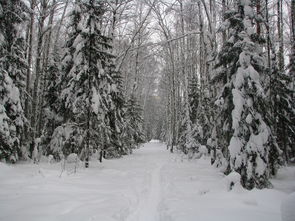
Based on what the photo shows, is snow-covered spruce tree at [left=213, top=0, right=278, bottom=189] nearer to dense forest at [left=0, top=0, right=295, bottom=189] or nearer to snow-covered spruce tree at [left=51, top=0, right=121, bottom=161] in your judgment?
dense forest at [left=0, top=0, right=295, bottom=189]

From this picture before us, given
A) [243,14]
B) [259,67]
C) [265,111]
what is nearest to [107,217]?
[265,111]

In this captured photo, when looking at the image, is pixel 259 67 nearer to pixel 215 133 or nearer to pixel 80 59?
pixel 215 133

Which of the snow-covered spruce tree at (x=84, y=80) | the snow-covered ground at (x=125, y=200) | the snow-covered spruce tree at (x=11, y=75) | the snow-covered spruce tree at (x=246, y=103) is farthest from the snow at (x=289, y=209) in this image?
the snow-covered spruce tree at (x=11, y=75)

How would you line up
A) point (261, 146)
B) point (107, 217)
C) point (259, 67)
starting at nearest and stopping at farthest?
point (107, 217) < point (261, 146) < point (259, 67)

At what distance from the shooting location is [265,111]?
7.82 metres

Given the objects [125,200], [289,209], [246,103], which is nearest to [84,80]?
[125,200]

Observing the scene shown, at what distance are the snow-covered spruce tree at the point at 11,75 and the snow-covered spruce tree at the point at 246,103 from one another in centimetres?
980

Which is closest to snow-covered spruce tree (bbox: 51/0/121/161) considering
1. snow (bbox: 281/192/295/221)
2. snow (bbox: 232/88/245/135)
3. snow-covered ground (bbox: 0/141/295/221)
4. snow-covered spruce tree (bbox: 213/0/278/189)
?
snow-covered ground (bbox: 0/141/295/221)

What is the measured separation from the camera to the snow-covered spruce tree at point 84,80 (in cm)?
1095

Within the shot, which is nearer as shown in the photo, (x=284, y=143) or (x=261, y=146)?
(x=261, y=146)

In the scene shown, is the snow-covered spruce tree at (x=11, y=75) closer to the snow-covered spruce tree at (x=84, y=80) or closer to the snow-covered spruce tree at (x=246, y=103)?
the snow-covered spruce tree at (x=84, y=80)

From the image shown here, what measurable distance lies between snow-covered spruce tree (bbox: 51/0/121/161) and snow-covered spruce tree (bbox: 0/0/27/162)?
84.9 inches

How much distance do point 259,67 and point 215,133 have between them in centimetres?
395

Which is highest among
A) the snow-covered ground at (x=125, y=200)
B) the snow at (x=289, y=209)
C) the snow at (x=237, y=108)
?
the snow at (x=237, y=108)
